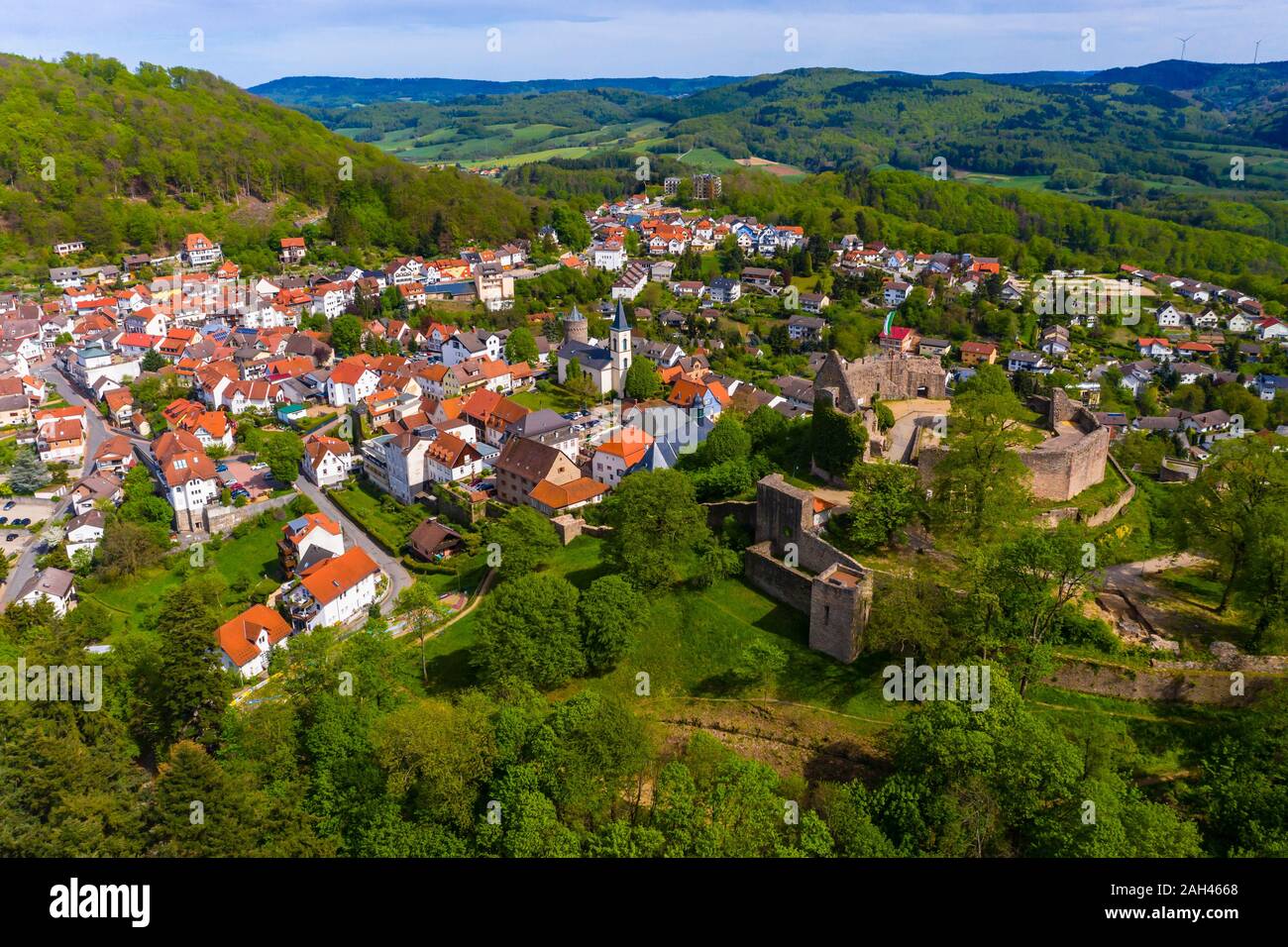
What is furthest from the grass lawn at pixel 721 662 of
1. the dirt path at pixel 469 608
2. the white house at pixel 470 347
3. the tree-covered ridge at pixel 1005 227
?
the tree-covered ridge at pixel 1005 227

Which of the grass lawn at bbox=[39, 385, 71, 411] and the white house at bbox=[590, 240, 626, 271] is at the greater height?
the white house at bbox=[590, 240, 626, 271]

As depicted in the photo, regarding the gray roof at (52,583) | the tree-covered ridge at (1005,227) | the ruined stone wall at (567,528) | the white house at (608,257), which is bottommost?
the gray roof at (52,583)

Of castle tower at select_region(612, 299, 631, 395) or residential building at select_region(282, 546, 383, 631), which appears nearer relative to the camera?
residential building at select_region(282, 546, 383, 631)

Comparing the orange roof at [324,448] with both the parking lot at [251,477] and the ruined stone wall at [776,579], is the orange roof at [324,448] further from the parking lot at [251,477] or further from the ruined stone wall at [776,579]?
the ruined stone wall at [776,579]

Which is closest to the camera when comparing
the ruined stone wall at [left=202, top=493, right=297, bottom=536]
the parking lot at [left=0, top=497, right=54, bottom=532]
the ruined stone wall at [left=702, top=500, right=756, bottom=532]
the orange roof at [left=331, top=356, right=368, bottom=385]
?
the ruined stone wall at [left=702, top=500, right=756, bottom=532]

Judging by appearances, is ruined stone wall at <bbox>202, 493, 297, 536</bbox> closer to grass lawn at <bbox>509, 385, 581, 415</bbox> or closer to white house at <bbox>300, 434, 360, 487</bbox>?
white house at <bbox>300, 434, 360, 487</bbox>

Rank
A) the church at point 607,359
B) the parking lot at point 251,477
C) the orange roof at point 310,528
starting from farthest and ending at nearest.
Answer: the church at point 607,359, the parking lot at point 251,477, the orange roof at point 310,528

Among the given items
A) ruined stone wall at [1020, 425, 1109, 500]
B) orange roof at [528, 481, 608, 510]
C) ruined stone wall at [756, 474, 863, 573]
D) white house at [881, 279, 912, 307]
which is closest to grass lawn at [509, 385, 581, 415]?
orange roof at [528, 481, 608, 510]
